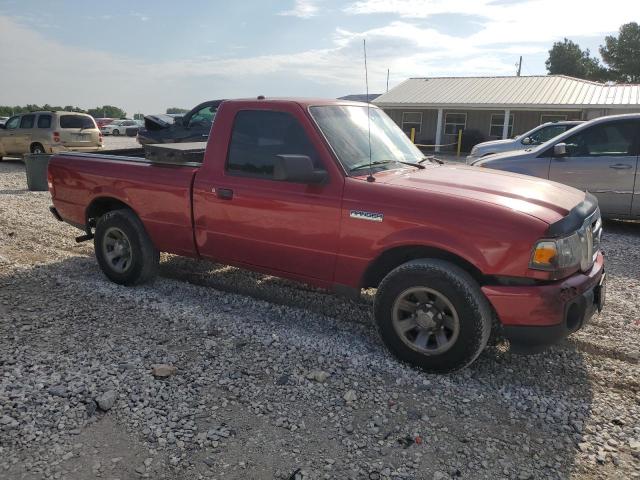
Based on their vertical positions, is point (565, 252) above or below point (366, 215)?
below

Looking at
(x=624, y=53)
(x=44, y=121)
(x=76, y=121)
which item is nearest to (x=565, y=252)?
(x=76, y=121)

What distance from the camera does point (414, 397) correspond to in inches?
131

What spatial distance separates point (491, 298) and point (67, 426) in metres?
2.70

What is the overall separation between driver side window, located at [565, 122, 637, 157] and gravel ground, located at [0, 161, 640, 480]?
3.82 m

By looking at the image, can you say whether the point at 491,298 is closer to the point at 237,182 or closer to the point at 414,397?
the point at 414,397

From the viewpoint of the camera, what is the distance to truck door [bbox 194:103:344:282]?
3.91 metres

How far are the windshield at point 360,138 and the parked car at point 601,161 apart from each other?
443 centimetres

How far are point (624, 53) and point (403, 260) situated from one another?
2540 inches

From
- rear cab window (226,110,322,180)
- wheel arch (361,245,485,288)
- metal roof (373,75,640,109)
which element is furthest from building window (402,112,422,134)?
wheel arch (361,245,485,288)

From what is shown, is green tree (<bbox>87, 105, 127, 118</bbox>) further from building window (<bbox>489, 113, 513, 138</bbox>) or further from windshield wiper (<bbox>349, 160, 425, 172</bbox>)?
windshield wiper (<bbox>349, 160, 425, 172</bbox>)

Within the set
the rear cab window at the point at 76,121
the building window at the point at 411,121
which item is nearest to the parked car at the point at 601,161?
the rear cab window at the point at 76,121

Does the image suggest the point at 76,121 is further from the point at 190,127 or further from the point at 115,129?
the point at 115,129

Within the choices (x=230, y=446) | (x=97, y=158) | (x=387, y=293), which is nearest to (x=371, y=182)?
(x=387, y=293)

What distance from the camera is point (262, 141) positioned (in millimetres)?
4277
